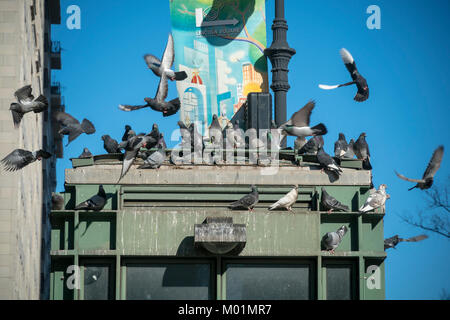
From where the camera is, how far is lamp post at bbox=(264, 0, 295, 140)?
32812 millimetres

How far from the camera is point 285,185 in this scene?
22125mm

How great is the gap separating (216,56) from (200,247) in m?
19.0

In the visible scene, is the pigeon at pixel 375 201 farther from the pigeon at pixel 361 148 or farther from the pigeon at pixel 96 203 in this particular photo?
the pigeon at pixel 361 148

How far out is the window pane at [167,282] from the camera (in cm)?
2095

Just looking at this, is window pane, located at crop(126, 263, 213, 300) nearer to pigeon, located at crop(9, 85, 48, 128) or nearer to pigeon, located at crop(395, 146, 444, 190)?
pigeon, located at crop(395, 146, 444, 190)

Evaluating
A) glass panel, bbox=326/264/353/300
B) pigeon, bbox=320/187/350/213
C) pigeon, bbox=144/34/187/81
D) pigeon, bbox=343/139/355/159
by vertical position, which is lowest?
glass panel, bbox=326/264/353/300

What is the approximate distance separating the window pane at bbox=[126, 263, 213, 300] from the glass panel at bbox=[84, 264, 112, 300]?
0.35m

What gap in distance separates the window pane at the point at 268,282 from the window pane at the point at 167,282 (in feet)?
1.43

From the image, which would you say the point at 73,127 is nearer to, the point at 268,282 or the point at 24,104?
the point at 24,104

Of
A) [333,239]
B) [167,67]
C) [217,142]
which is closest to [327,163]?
[333,239]

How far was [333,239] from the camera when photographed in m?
21.2

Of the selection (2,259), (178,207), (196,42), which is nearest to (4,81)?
(2,259)

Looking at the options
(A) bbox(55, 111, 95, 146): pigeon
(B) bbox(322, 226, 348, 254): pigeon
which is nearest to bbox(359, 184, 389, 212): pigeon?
(B) bbox(322, 226, 348, 254): pigeon
